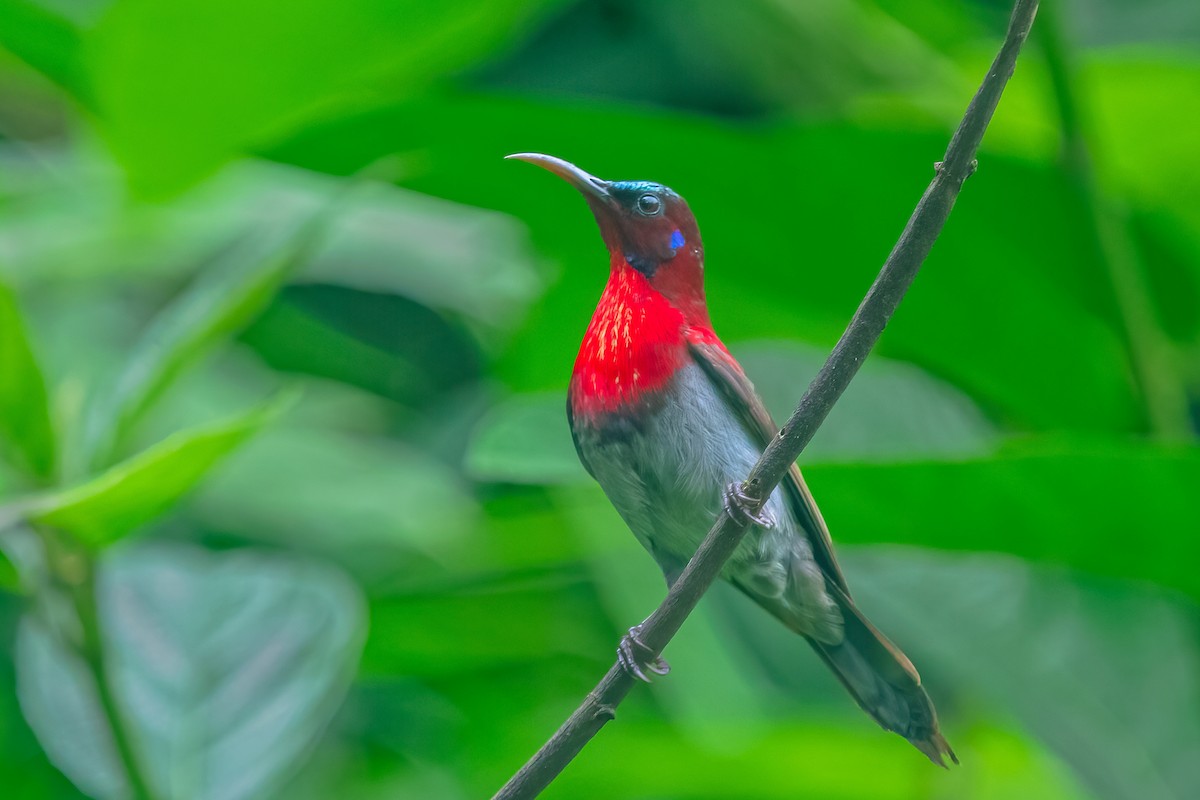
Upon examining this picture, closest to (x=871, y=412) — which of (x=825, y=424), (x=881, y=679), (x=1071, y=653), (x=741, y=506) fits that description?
(x=825, y=424)

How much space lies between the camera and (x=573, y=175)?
1.72 ft

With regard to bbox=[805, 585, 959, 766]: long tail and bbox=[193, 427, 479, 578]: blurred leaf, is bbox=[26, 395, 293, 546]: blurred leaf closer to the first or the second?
bbox=[805, 585, 959, 766]: long tail

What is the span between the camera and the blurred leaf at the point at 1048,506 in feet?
3.01

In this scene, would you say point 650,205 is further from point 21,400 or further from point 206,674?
point 206,674

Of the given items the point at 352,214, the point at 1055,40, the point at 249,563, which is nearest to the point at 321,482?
the point at 352,214

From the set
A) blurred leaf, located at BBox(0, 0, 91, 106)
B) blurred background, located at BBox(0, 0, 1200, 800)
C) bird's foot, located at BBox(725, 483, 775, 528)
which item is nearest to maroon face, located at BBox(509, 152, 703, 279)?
bird's foot, located at BBox(725, 483, 775, 528)

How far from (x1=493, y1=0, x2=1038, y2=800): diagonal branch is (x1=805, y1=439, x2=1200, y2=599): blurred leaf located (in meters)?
0.32

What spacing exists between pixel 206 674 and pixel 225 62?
2.26 ft

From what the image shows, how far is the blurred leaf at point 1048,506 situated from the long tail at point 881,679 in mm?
188

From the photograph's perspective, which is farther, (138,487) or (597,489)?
(597,489)

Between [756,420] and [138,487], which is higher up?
[756,420]

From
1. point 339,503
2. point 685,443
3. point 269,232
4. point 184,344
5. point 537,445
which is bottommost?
point 339,503

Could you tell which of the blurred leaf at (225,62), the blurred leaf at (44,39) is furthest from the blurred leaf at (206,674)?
the blurred leaf at (44,39)

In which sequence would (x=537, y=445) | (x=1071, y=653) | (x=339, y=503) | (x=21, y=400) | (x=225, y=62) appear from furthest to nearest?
(x=339, y=503) < (x=1071, y=653) < (x=225, y=62) < (x=21, y=400) < (x=537, y=445)
